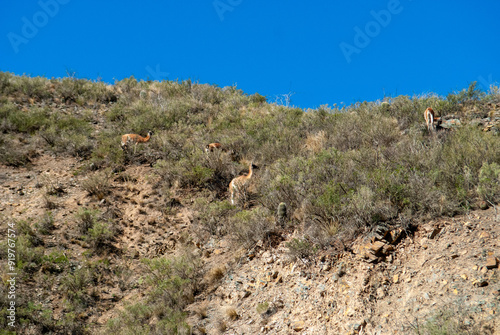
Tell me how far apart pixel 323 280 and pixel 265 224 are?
184 cm

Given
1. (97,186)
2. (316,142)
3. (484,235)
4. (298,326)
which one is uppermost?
(97,186)

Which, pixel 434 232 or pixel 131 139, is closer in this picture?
pixel 434 232

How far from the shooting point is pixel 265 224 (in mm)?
7562

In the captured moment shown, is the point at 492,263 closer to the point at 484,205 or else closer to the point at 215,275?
the point at 484,205

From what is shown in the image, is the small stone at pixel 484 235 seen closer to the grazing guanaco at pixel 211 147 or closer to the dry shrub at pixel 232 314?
the dry shrub at pixel 232 314

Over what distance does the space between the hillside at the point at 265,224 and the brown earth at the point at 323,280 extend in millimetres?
24

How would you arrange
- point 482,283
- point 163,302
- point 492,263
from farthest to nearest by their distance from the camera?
point 163,302
point 492,263
point 482,283

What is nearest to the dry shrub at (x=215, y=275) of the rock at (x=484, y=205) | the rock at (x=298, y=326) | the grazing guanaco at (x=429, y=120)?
the rock at (x=298, y=326)

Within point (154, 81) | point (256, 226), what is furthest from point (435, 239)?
Answer: point (154, 81)

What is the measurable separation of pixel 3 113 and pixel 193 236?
9.58m

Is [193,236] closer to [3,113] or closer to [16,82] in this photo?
[3,113]

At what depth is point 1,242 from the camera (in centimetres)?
801

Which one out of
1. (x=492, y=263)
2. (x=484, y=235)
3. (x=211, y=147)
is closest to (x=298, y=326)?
(x=492, y=263)

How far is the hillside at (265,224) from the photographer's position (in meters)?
5.55
